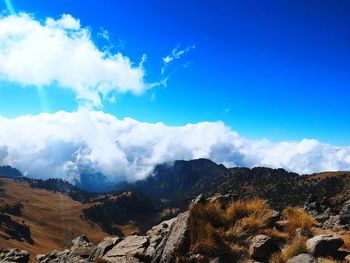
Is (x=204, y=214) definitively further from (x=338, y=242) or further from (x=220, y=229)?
(x=338, y=242)

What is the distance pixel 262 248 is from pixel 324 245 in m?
2.79

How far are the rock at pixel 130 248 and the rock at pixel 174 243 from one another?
182cm

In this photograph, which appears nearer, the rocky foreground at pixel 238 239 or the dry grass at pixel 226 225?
the rocky foreground at pixel 238 239

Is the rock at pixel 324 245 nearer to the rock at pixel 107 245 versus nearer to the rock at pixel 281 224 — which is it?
the rock at pixel 281 224

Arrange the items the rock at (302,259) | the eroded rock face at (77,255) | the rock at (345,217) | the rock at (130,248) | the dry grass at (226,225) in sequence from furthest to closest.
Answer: the rock at (345,217) < the eroded rock face at (77,255) < the rock at (130,248) < the dry grass at (226,225) < the rock at (302,259)

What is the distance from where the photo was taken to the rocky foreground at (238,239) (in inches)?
689

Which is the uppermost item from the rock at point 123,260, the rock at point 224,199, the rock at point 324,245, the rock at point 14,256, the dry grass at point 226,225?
the rock at point 224,199

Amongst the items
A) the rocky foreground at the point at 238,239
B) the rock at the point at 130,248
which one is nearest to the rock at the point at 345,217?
the rocky foreground at the point at 238,239

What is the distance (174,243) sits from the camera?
20156mm

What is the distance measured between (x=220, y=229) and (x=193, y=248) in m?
1.84

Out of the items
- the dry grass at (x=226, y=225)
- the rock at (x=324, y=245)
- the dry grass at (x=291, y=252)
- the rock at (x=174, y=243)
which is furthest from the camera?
the rock at (x=174, y=243)

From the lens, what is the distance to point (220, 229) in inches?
789

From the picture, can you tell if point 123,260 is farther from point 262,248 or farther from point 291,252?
point 291,252

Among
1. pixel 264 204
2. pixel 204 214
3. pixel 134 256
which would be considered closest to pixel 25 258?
pixel 134 256
